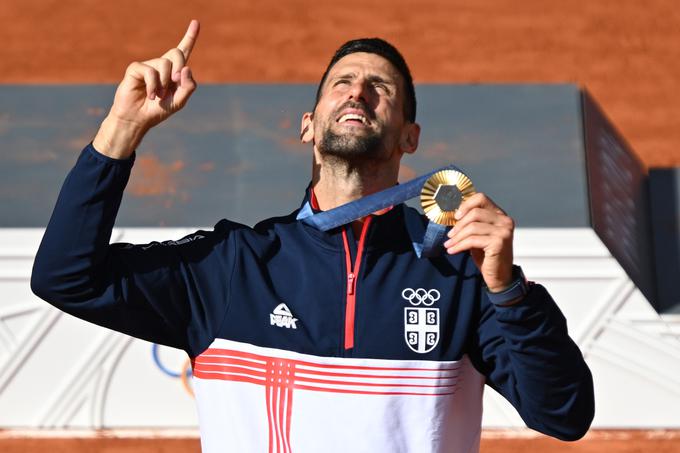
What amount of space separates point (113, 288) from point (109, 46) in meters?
3.72

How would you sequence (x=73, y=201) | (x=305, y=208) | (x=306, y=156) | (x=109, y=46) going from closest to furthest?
(x=73, y=201), (x=305, y=208), (x=306, y=156), (x=109, y=46)

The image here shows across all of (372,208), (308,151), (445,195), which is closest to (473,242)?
(445,195)

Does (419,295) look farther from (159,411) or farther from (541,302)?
(159,411)

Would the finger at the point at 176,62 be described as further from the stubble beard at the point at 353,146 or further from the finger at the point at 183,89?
the stubble beard at the point at 353,146

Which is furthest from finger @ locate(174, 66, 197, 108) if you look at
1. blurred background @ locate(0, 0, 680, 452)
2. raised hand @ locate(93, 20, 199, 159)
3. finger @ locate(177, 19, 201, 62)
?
blurred background @ locate(0, 0, 680, 452)

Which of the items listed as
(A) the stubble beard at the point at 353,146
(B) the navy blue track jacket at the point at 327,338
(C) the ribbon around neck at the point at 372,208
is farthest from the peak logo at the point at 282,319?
(A) the stubble beard at the point at 353,146

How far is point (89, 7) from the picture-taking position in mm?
5293

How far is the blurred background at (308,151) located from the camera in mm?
4641

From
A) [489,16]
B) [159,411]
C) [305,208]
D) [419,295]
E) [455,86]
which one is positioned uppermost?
[489,16]

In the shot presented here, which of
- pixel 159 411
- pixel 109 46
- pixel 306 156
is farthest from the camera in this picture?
pixel 109 46

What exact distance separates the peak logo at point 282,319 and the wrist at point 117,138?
39 cm

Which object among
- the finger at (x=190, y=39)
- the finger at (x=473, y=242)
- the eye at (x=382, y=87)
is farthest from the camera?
the eye at (x=382, y=87)

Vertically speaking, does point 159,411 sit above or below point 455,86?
below

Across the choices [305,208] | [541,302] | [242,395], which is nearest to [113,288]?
[242,395]
